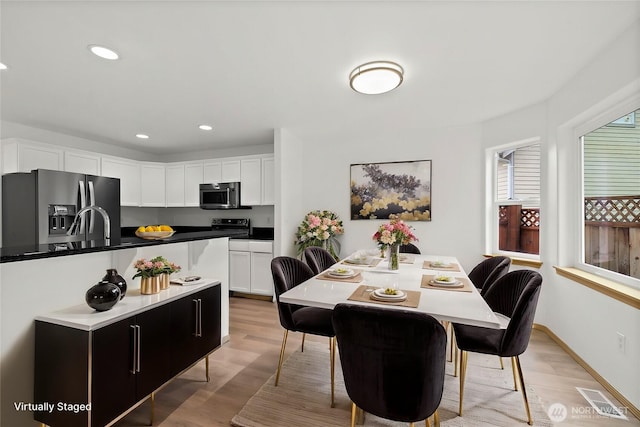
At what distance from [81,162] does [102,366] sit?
12.2 ft

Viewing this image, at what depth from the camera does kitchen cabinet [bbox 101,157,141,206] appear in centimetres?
436

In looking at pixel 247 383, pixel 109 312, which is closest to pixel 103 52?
pixel 109 312

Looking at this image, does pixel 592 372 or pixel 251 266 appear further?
pixel 251 266

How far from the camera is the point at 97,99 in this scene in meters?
2.91

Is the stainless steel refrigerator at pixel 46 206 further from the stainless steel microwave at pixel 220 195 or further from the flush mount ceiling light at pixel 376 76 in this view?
the flush mount ceiling light at pixel 376 76

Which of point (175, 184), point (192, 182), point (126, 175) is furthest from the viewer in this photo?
point (175, 184)

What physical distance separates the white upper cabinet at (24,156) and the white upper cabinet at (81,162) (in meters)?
0.20

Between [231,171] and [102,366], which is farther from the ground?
[231,171]

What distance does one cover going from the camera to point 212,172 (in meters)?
4.75

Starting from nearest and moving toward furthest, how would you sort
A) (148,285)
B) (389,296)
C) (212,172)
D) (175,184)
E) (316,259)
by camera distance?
1. (389,296)
2. (148,285)
3. (316,259)
4. (212,172)
5. (175,184)

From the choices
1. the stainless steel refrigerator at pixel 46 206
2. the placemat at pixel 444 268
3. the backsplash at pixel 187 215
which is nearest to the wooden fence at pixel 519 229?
the placemat at pixel 444 268

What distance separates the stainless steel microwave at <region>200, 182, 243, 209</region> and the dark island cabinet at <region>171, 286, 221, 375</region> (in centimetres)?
247

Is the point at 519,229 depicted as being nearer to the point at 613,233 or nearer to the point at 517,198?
the point at 517,198

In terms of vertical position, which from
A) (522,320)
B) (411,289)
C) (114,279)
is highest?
(114,279)
